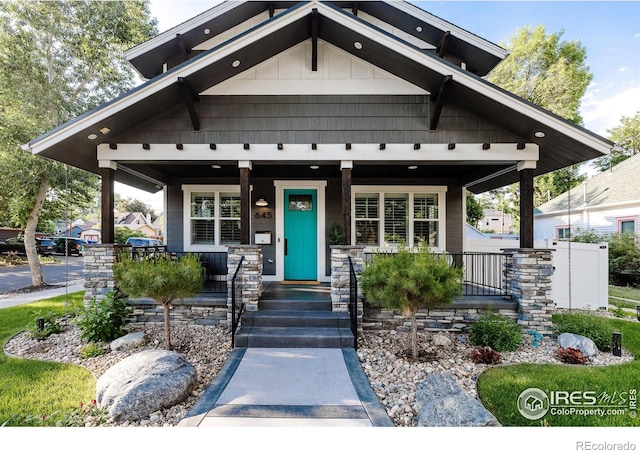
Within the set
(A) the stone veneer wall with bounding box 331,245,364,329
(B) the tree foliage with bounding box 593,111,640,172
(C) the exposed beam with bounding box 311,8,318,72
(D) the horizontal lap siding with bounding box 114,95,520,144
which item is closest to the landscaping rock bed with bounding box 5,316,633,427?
(A) the stone veneer wall with bounding box 331,245,364,329

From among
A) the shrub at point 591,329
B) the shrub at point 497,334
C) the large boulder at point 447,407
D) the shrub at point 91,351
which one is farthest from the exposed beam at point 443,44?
the shrub at point 91,351

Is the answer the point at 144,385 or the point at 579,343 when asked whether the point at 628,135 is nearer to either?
the point at 579,343

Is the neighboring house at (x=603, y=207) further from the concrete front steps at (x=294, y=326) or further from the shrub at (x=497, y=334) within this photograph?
the concrete front steps at (x=294, y=326)

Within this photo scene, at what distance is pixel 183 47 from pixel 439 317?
764 cm

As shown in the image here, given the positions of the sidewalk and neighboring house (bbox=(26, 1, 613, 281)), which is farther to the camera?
the sidewalk

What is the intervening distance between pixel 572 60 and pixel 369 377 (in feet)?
65.2

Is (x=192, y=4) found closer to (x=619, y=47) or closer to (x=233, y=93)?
(x=233, y=93)

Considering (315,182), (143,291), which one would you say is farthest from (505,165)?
(143,291)

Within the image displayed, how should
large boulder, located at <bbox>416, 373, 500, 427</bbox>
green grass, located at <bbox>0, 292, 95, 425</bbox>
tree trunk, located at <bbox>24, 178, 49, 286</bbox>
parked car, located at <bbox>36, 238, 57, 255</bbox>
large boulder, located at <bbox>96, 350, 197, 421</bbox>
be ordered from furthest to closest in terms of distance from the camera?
parked car, located at <bbox>36, 238, 57, 255</bbox>, tree trunk, located at <bbox>24, 178, 49, 286</bbox>, green grass, located at <bbox>0, 292, 95, 425</bbox>, large boulder, located at <bbox>96, 350, 197, 421</bbox>, large boulder, located at <bbox>416, 373, 500, 427</bbox>

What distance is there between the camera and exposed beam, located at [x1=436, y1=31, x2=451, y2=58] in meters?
6.27

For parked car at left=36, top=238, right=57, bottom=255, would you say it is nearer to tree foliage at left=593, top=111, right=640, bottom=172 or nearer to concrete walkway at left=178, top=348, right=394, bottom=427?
concrete walkway at left=178, top=348, right=394, bottom=427

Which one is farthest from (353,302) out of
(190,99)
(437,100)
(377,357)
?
(190,99)

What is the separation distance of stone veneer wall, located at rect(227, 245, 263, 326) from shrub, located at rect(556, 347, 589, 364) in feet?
15.8

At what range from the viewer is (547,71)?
15.4 meters
